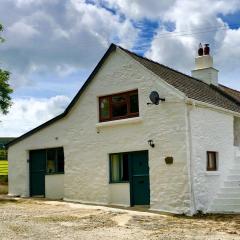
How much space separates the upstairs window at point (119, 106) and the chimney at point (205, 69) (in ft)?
24.2

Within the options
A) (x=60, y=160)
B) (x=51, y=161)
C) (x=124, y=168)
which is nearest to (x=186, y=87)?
(x=124, y=168)

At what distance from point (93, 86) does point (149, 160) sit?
14.8 feet

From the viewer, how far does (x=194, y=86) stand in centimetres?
2164

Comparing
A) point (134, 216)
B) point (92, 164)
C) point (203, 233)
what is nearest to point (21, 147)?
point (92, 164)

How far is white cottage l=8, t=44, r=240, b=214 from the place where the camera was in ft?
58.6

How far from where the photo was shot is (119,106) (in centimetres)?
2005

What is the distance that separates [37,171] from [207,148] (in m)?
8.94

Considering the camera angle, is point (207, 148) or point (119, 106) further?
point (119, 106)

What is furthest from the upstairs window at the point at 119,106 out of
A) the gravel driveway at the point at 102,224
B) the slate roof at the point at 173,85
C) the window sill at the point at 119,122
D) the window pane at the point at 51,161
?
the gravel driveway at the point at 102,224

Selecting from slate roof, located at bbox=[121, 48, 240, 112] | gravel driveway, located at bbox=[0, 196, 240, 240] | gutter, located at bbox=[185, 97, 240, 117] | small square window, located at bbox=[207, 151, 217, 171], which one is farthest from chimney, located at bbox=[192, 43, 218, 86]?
gravel driveway, located at bbox=[0, 196, 240, 240]

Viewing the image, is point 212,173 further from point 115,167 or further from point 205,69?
point 205,69

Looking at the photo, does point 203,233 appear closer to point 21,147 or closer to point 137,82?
point 137,82

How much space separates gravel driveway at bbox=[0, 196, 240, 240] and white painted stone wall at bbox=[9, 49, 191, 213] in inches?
51.2

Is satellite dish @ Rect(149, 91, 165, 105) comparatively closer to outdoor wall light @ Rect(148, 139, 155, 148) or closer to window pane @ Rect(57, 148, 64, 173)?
outdoor wall light @ Rect(148, 139, 155, 148)
